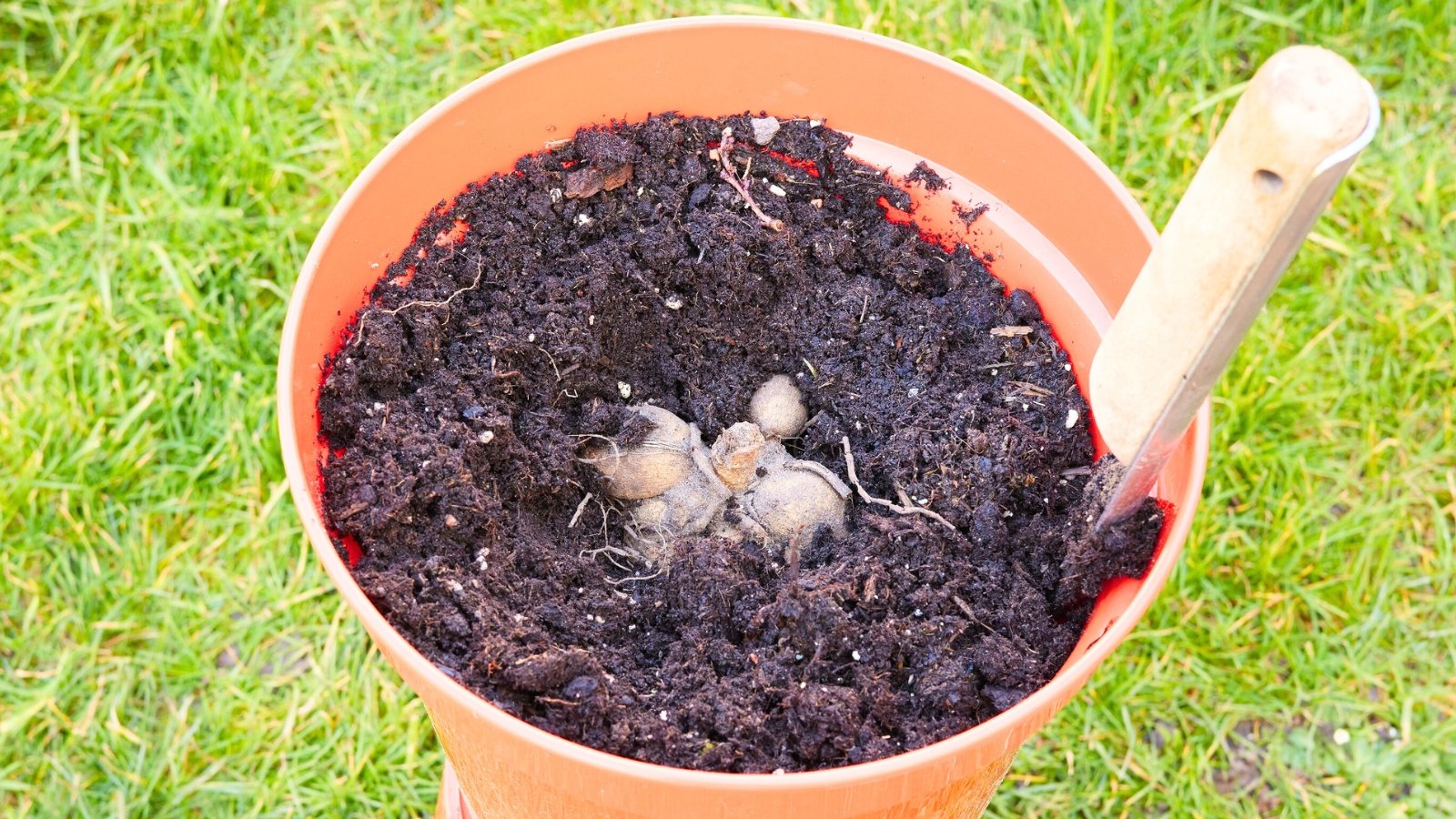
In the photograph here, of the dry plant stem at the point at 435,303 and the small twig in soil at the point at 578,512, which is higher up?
the dry plant stem at the point at 435,303

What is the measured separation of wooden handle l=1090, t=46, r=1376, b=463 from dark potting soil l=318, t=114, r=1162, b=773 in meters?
0.19

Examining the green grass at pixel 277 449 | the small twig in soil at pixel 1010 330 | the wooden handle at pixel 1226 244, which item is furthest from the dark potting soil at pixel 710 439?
the green grass at pixel 277 449

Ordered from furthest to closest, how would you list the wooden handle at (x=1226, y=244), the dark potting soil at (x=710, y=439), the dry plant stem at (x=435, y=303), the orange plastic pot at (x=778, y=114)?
1. the dry plant stem at (x=435, y=303)
2. the dark potting soil at (x=710, y=439)
3. the orange plastic pot at (x=778, y=114)
4. the wooden handle at (x=1226, y=244)

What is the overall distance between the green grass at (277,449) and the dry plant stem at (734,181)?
3.08 feet

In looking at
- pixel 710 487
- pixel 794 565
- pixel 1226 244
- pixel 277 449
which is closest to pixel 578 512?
pixel 710 487

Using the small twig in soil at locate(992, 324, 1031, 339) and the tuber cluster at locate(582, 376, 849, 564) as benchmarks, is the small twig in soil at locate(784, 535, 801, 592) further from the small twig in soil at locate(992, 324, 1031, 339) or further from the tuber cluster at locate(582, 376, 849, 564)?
the small twig in soil at locate(992, 324, 1031, 339)

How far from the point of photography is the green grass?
1704mm

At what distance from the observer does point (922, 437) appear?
1.19m

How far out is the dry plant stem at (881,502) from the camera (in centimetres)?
113

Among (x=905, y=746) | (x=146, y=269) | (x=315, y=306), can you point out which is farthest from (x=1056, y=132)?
(x=146, y=269)

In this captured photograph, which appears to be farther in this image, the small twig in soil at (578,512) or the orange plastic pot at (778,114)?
the small twig in soil at (578,512)

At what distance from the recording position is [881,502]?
1.18m

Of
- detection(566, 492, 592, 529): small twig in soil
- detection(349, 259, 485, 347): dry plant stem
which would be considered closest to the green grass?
detection(566, 492, 592, 529): small twig in soil

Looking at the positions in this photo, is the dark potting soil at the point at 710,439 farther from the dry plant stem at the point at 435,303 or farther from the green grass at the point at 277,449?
the green grass at the point at 277,449
